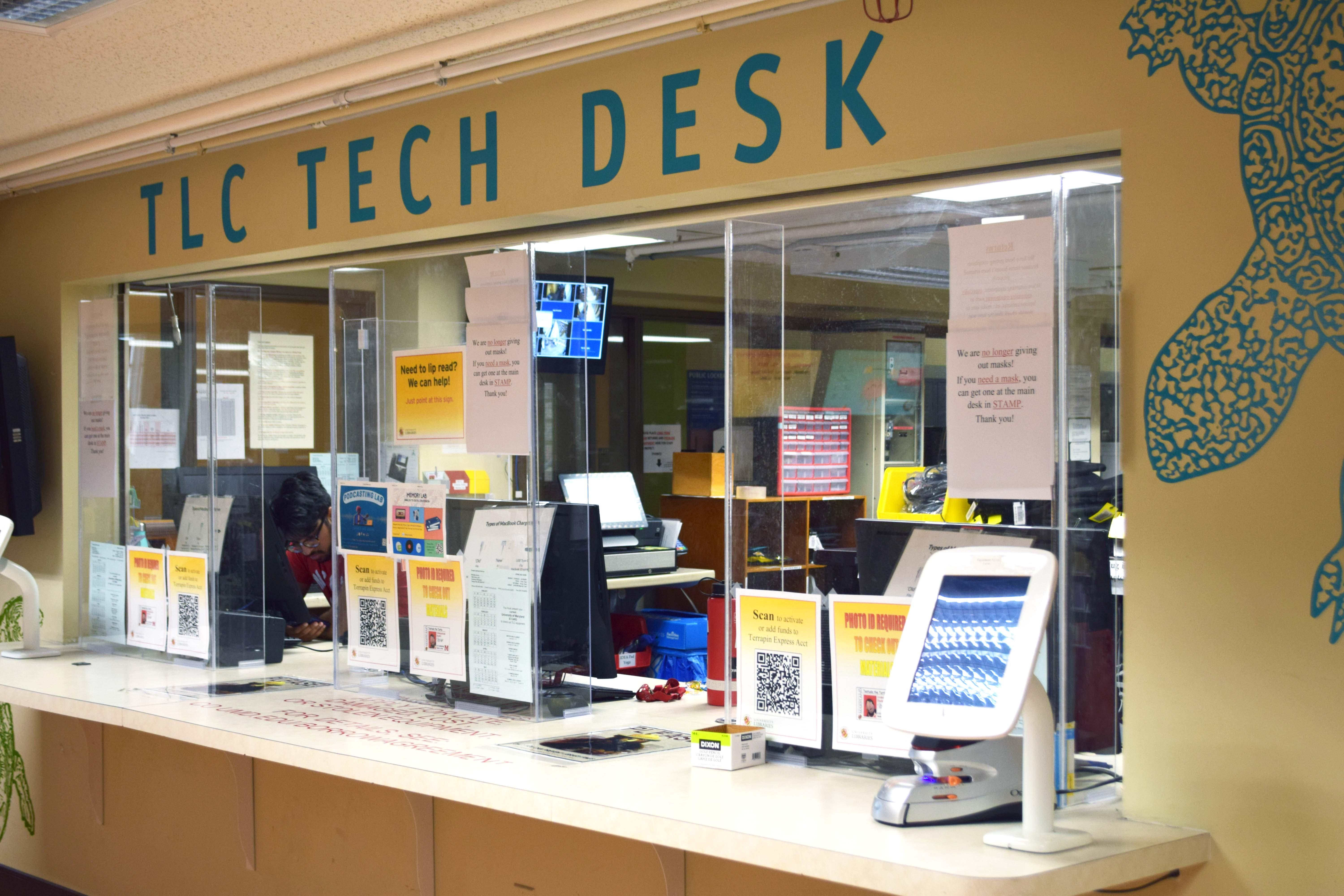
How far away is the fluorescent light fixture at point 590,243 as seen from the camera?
3.30 m

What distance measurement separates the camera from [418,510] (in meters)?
3.51

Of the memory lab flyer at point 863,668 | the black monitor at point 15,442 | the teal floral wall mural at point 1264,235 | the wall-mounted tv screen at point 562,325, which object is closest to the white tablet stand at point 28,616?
the black monitor at point 15,442

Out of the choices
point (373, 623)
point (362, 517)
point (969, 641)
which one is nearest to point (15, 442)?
point (362, 517)

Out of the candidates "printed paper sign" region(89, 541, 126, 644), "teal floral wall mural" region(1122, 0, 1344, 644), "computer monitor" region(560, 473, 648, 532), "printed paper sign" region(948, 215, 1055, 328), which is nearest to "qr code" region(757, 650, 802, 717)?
"printed paper sign" region(948, 215, 1055, 328)

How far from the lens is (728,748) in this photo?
8.75 ft

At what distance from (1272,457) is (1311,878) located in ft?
2.21

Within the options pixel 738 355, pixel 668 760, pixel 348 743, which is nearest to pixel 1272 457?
pixel 738 355

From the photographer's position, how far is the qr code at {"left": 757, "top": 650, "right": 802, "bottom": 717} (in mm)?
2744

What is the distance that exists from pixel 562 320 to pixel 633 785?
49.3 inches

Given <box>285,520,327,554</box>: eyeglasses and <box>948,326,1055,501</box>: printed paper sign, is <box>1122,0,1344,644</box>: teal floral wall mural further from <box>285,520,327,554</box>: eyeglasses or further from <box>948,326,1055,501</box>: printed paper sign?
<box>285,520,327,554</box>: eyeglasses

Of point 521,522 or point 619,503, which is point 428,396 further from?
point 619,503

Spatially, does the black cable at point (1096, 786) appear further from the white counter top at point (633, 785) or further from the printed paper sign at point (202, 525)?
the printed paper sign at point (202, 525)

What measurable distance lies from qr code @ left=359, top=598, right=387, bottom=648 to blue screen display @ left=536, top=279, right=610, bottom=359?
2.92 ft

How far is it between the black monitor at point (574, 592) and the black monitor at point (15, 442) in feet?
7.90
